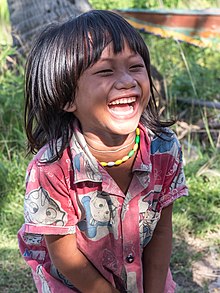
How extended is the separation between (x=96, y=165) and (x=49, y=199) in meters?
0.19

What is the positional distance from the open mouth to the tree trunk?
331 cm

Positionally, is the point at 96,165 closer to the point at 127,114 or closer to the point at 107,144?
the point at 107,144

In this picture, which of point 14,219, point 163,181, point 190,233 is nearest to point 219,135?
point 190,233

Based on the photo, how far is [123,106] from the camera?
1.92 meters

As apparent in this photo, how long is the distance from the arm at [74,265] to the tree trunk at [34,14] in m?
3.29

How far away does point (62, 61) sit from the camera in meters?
1.89

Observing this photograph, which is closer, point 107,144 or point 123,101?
point 123,101

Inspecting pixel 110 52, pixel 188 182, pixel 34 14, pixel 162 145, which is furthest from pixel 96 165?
→ pixel 34 14

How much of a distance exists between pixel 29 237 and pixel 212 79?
349 cm

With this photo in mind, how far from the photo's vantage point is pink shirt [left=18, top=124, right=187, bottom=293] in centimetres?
200

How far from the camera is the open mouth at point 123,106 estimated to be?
1894 mm

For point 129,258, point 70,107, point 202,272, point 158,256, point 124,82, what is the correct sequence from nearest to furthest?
point 124,82 < point 70,107 < point 129,258 < point 158,256 < point 202,272

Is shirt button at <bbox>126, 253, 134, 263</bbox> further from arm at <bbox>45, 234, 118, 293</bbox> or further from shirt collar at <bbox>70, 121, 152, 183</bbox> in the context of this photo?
shirt collar at <bbox>70, 121, 152, 183</bbox>

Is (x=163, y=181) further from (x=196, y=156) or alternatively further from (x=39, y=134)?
(x=196, y=156)
